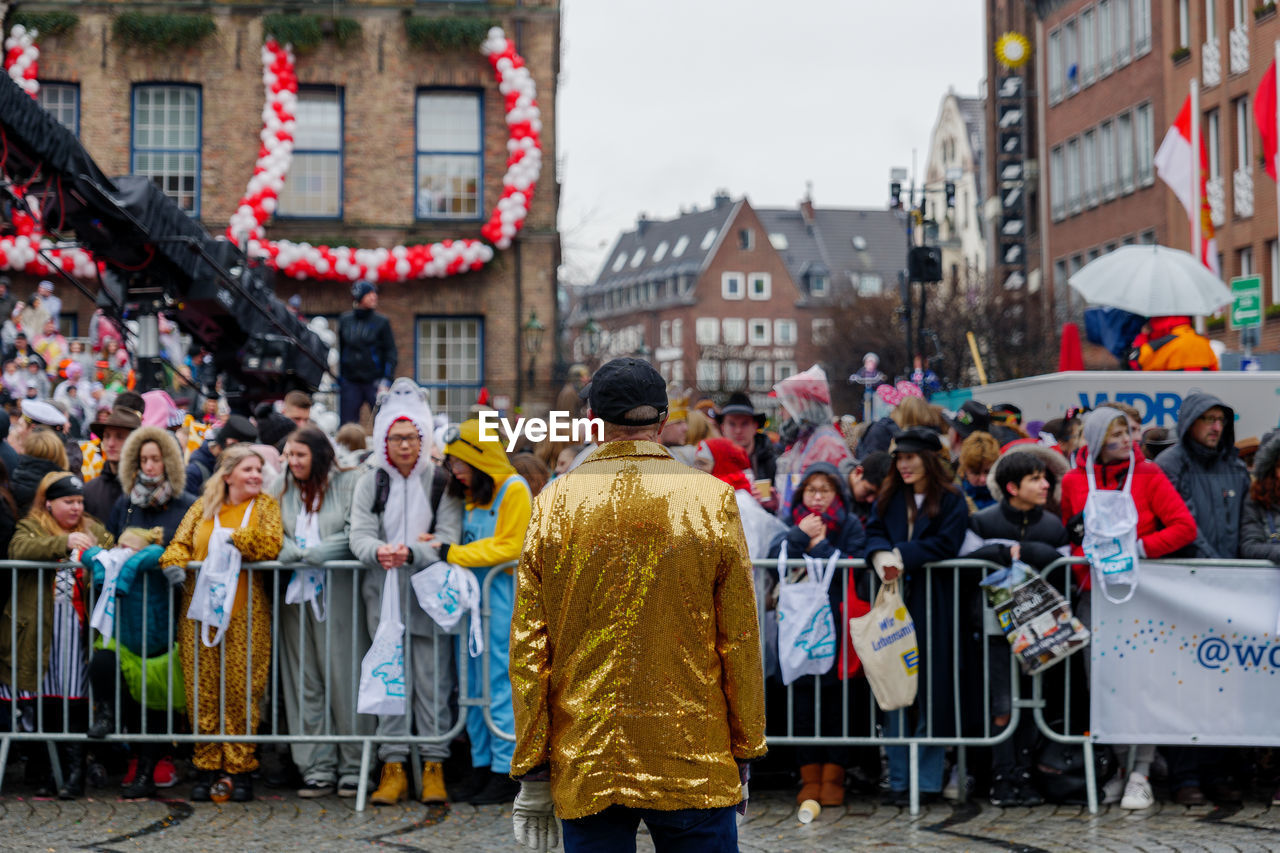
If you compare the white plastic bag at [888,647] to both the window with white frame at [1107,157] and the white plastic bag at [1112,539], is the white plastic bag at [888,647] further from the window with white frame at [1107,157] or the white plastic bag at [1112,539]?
the window with white frame at [1107,157]

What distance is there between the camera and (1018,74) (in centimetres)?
5241

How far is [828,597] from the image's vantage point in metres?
7.80

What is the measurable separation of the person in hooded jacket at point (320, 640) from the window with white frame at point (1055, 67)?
146ft

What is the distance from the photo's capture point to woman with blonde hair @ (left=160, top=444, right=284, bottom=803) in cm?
785

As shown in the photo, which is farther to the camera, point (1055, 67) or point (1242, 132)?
point (1055, 67)

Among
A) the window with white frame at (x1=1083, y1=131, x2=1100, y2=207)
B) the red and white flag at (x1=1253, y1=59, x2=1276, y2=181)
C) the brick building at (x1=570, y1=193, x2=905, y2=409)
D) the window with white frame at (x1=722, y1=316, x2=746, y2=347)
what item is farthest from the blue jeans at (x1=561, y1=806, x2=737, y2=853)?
the window with white frame at (x1=722, y1=316, x2=746, y2=347)

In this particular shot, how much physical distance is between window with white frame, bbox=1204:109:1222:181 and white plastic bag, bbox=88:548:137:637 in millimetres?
33988

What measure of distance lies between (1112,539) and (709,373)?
180 ft

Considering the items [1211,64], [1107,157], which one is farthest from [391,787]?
[1107,157]

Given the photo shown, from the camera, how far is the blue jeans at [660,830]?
3.90 meters

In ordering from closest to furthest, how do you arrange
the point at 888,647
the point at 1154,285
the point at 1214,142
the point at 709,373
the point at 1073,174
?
the point at 888,647 < the point at 1154,285 < the point at 1214,142 < the point at 1073,174 < the point at 709,373

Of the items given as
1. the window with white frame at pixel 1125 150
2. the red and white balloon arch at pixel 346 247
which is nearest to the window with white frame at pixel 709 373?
the window with white frame at pixel 1125 150

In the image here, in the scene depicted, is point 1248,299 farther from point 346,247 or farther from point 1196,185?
point 346,247

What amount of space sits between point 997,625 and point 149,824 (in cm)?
425
